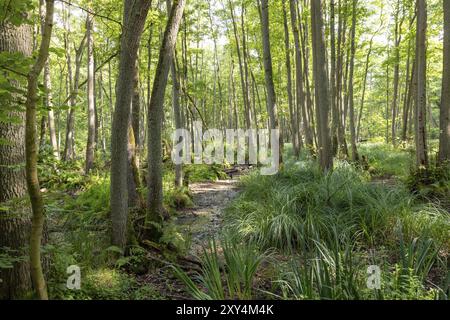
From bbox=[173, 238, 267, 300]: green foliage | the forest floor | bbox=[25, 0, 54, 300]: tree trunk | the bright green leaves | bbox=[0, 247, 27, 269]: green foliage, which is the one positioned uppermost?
the bright green leaves

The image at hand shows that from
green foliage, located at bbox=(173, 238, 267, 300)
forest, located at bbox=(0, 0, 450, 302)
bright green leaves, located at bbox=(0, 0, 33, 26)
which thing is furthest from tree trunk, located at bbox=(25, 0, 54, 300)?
green foliage, located at bbox=(173, 238, 267, 300)

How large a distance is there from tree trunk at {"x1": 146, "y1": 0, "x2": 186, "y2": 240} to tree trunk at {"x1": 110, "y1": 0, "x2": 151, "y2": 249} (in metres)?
0.56

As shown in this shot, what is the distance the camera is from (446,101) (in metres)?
6.41

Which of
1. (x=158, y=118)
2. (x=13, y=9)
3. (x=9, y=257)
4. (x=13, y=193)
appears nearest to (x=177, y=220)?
(x=158, y=118)

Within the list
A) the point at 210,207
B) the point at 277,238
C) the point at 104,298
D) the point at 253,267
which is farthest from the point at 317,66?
the point at 104,298

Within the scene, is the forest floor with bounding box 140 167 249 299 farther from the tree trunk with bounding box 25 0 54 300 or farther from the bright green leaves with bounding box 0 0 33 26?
the bright green leaves with bounding box 0 0 33 26

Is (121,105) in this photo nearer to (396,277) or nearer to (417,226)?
(396,277)

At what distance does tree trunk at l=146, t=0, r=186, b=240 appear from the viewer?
4578 millimetres

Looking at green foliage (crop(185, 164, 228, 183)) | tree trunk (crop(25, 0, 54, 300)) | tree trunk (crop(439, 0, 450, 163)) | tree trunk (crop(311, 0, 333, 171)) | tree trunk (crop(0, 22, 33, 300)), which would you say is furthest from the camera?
green foliage (crop(185, 164, 228, 183))

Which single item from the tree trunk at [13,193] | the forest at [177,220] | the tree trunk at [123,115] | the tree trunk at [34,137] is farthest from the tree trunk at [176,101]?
the tree trunk at [34,137]

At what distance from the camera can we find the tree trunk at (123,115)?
3.56m
